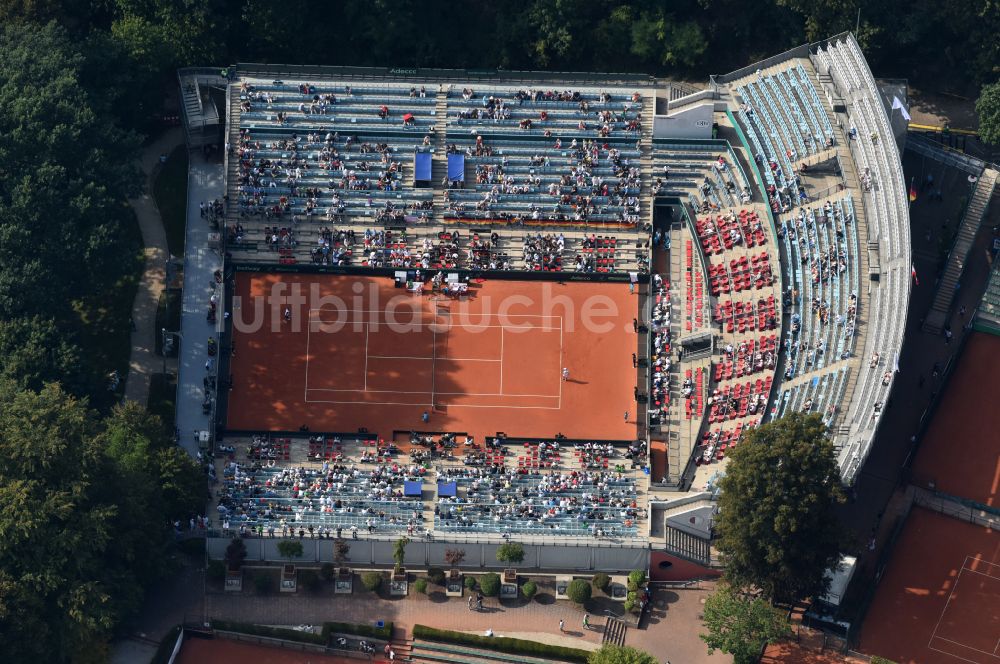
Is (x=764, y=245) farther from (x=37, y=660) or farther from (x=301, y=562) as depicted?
(x=37, y=660)

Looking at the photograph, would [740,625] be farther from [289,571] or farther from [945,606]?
[289,571]

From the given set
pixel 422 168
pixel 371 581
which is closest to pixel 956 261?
pixel 422 168

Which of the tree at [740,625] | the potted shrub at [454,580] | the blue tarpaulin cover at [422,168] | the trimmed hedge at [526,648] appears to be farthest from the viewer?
the blue tarpaulin cover at [422,168]

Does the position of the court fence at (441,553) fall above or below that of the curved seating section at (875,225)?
below

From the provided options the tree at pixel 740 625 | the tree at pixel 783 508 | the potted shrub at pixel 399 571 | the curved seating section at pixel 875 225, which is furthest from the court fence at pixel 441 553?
the curved seating section at pixel 875 225

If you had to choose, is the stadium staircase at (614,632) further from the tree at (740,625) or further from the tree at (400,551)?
the tree at (400,551)

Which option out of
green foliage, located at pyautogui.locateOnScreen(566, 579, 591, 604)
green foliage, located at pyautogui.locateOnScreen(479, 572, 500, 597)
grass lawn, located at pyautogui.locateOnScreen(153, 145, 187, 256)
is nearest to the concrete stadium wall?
green foliage, located at pyautogui.locateOnScreen(479, 572, 500, 597)

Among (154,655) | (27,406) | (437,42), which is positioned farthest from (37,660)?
(437,42)
